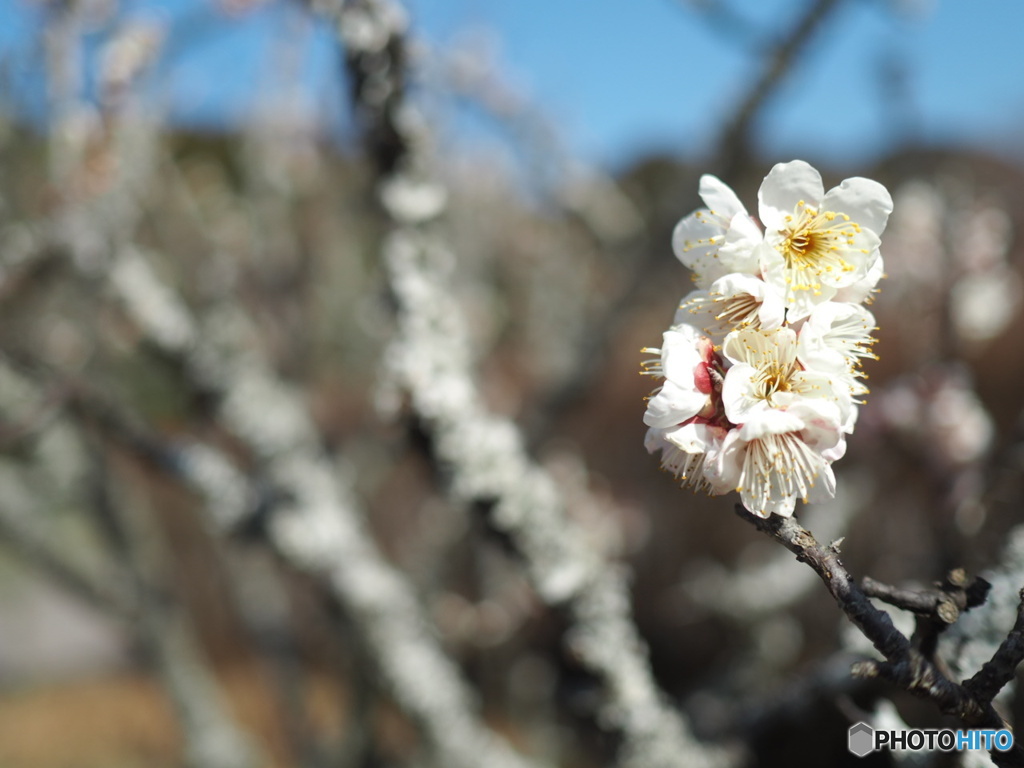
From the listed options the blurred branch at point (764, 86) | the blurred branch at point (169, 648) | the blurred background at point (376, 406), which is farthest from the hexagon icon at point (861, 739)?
the blurred branch at point (169, 648)

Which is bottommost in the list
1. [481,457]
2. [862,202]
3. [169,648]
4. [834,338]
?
[834,338]

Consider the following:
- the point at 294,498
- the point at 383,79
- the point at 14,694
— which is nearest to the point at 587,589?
the point at 294,498

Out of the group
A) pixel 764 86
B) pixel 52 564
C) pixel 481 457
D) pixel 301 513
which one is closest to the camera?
pixel 481 457

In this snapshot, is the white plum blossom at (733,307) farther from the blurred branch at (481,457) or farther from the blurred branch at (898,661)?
the blurred branch at (481,457)

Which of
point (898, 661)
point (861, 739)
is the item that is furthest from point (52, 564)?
point (898, 661)

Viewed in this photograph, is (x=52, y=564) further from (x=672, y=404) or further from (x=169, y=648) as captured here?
(x=672, y=404)

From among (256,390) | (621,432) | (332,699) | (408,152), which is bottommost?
(408,152)

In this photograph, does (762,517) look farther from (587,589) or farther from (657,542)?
(657,542)
